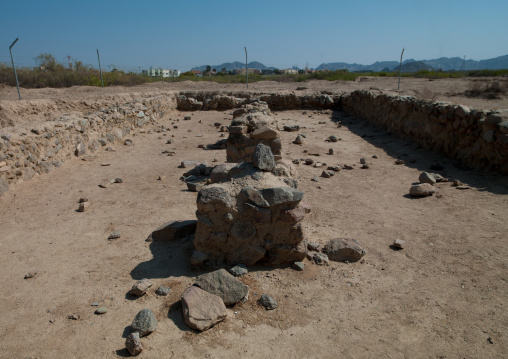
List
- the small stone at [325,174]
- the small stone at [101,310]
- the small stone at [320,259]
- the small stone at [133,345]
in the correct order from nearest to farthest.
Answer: the small stone at [133,345] < the small stone at [101,310] < the small stone at [320,259] < the small stone at [325,174]

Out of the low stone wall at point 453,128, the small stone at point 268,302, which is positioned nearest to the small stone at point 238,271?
the small stone at point 268,302

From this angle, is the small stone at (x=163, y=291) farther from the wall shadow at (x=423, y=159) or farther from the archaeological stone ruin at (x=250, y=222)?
the wall shadow at (x=423, y=159)

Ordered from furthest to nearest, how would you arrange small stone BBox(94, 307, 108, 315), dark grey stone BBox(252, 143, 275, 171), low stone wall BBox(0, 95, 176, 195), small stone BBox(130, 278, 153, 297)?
1. low stone wall BBox(0, 95, 176, 195)
2. dark grey stone BBox(252, 143, 275, 171)
3. small stone BBox(130, 278, 153, 297)
4. small stone BBox(94, 307, 108, 315)

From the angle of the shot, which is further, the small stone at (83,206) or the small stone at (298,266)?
the small stone at (83,206)

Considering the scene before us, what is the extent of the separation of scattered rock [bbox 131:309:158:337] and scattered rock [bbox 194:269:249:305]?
52cm

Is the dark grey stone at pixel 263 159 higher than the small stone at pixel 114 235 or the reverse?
higher

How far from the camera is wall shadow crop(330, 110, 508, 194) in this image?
6.21 meters

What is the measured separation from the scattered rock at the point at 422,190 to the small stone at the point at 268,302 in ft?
12.6

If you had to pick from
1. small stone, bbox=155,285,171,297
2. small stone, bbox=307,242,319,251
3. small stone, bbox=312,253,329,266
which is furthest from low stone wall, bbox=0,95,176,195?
small stone, bbox=312,253,329,266

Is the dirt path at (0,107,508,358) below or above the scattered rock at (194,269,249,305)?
below

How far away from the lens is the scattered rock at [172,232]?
14.4 feet

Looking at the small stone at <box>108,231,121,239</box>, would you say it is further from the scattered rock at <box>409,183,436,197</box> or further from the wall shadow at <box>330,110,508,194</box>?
the wall shadow at <box>330,110,508,194</box>

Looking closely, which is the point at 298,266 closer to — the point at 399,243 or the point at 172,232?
the point at 399,243

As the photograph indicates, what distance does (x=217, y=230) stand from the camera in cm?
370
